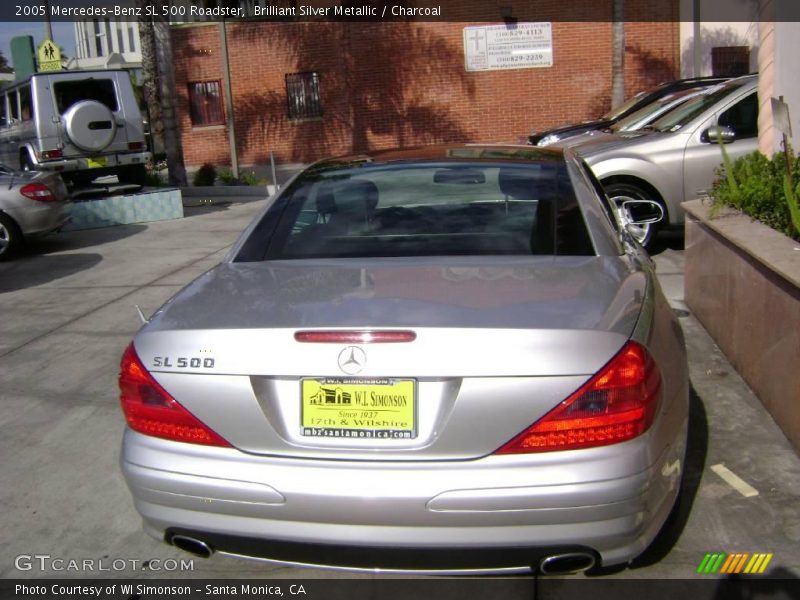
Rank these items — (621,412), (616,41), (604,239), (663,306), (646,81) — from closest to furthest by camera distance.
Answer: (621,412) < (663,306) < (604,239) < (616,41) < (646,81)

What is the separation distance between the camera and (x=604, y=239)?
3.53m

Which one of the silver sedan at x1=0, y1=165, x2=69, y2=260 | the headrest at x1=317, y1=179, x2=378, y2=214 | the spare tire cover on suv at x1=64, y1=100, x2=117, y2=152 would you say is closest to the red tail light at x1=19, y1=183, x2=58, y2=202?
the silver sedan at x1=0, y1=165, x2=69, y2=260

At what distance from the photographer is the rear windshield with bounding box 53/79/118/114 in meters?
15.6

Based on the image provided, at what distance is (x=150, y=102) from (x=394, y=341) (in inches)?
824

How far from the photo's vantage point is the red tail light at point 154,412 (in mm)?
2756

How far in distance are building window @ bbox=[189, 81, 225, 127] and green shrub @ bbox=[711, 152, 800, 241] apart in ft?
67.3

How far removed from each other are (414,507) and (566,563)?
52 cm

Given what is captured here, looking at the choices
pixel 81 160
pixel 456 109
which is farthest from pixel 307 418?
pixel 456 109

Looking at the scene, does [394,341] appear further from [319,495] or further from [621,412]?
[621,412]

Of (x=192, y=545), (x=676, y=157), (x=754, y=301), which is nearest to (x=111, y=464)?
(x=192, y=545)

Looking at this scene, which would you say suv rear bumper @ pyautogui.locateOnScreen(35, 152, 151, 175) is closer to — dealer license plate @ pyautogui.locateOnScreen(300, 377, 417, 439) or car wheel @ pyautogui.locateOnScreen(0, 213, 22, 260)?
car wheel @ pyautogui.locateOnScreen(0, 213, 22, 260)

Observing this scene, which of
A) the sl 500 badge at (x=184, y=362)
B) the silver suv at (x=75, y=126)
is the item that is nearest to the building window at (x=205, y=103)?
the silver suv at (x=75, y=126)

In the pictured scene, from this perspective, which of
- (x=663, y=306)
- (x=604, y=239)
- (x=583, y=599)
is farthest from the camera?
(x=604, y=239)


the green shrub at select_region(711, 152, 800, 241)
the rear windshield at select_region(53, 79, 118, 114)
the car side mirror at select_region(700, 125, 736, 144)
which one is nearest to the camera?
the green shrub at select_region(711, 152, 800, 241)
